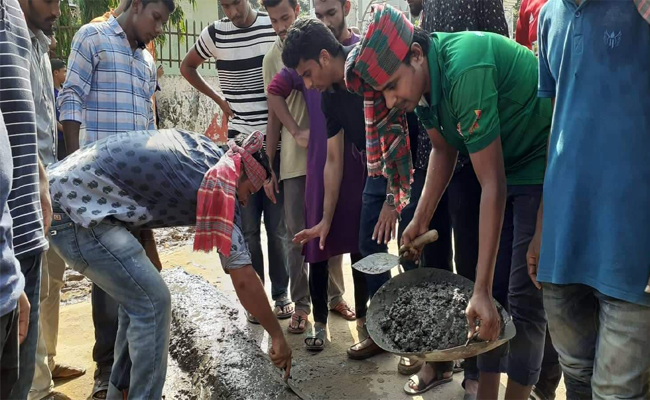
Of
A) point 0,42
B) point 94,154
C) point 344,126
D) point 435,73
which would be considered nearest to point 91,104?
point 94,154

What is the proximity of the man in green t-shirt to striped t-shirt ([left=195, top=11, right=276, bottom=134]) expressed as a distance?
1.60m

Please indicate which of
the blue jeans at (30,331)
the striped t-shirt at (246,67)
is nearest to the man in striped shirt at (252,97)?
the striped t-shirt at (246,67)

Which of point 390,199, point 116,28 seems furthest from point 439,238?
point 116,28

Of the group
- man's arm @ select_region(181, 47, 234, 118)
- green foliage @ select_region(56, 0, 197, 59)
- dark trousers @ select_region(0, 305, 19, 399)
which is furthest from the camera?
green foliage @ select_region(56, 0, 197, 59)

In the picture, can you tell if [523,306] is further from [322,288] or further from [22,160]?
[22,160]

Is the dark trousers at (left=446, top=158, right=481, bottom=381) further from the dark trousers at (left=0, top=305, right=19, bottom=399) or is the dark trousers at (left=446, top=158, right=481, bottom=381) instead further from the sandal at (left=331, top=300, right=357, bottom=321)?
the dark trousers at (left=0, top=305, right=19, bottom=399)

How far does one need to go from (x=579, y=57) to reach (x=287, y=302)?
2.84 m

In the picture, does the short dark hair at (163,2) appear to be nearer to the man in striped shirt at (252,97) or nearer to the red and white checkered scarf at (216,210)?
the man in striped shirt at (252,97)

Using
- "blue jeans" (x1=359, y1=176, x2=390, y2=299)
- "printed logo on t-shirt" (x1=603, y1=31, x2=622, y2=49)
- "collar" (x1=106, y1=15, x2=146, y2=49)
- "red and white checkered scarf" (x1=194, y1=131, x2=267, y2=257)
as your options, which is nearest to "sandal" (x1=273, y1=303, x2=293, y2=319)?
"blue jeans" (x1=359, y1=176, x2=390, y2=299)

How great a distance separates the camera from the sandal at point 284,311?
3900 mm

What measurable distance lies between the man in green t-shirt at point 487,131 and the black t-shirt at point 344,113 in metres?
0.54

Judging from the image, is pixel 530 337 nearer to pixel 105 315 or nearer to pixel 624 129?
pixel 624 129

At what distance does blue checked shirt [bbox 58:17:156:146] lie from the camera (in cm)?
314

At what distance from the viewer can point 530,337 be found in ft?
7.24
